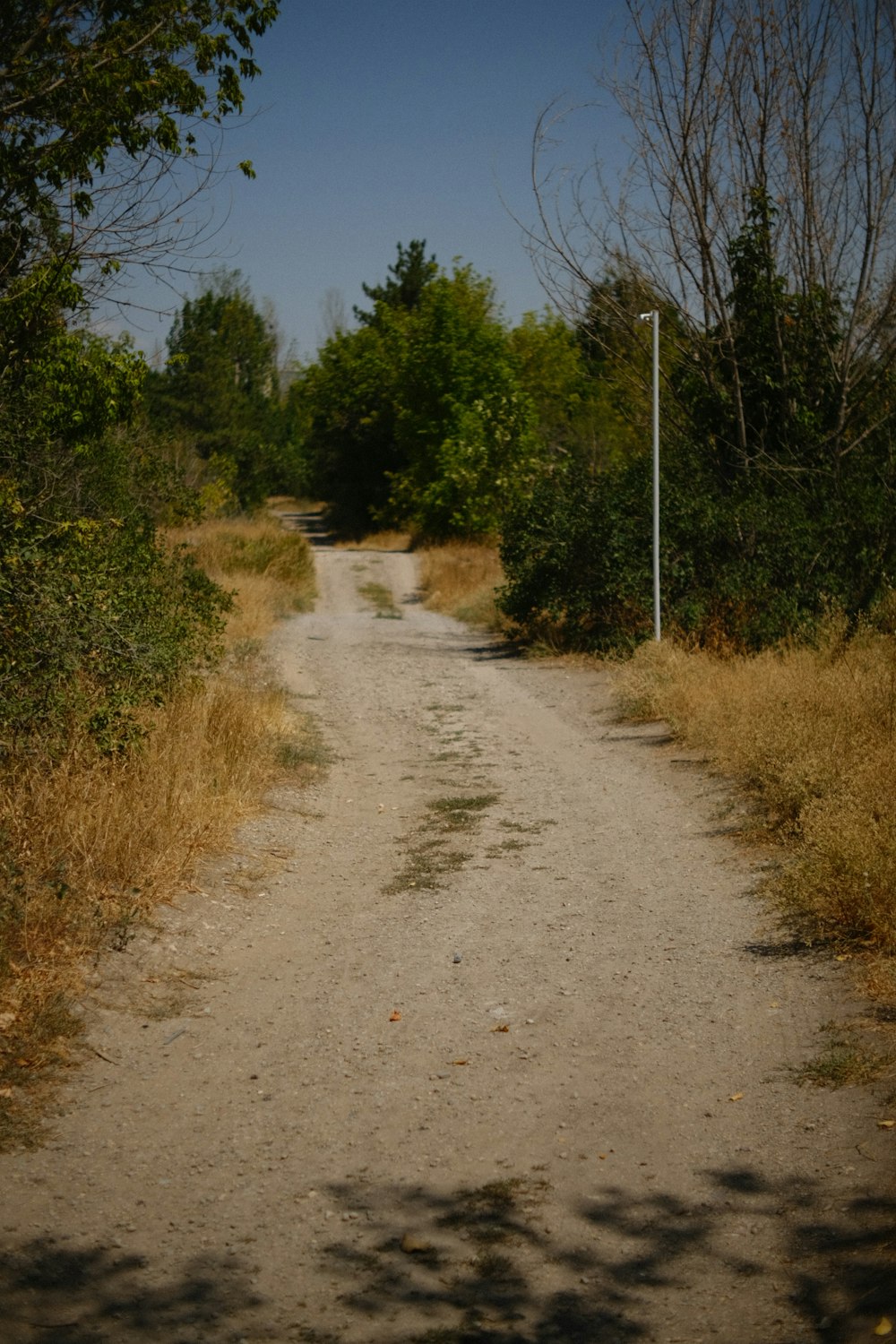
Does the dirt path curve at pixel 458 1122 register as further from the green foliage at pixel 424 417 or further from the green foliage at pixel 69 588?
the green foliage at pixel 424 417

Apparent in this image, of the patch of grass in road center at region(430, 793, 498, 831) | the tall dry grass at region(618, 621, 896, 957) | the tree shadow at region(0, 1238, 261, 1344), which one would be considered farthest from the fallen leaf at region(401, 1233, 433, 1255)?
the patch of grass in road center at region(430, 793, 498, 831)

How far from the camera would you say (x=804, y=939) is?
619cm

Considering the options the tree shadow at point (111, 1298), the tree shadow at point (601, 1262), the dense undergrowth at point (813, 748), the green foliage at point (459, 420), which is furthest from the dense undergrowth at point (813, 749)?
the green foliage at point (459, 420)

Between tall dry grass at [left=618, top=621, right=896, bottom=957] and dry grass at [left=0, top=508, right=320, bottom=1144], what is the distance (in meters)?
3.41

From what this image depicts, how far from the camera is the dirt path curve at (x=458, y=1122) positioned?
11.1 feet

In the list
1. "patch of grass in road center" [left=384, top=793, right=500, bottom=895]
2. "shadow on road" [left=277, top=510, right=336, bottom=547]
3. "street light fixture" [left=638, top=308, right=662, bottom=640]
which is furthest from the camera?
"shadow on road" [left=277, top=510, right=336, bottom=547]

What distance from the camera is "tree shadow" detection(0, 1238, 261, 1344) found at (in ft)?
10.6

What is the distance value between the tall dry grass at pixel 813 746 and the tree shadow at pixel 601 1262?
225 centimetres

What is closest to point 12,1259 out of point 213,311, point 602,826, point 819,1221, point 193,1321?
point 193,1321

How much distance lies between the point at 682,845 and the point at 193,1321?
5459mm

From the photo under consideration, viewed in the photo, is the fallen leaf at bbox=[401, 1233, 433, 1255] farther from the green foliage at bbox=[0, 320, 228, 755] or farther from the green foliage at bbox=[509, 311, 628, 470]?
the green foliage at bbox=[509, 311, 628, 470]

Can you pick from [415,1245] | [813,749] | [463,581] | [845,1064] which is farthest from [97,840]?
[463,581]

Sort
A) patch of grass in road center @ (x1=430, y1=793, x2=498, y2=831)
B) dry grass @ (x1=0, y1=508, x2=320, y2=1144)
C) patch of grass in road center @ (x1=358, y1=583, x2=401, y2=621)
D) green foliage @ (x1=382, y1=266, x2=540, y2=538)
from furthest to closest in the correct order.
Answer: green foliage @ (x1=382, y1=266, x2=540, y2=538), patch of grass in road center @ (x1=358, y1=583, x2=401, y2=621), patch of grass in road center @ (x1=430, y1=793, x2=498, y2=831), dry grass @ (x1=0, y1=508, x2=320, y2=1144)

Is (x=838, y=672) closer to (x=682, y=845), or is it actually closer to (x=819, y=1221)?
(x=682, y=845)
